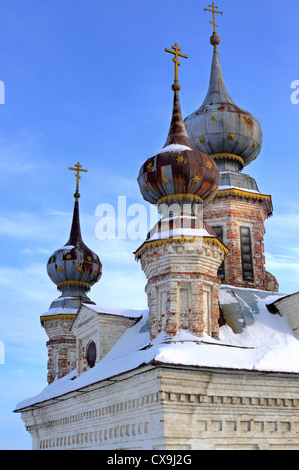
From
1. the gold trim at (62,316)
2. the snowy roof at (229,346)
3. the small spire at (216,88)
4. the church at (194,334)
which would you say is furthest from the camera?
the gold trim at (62,316)

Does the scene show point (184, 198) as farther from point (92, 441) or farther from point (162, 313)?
point (92, 441)

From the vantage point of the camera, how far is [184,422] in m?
11.2

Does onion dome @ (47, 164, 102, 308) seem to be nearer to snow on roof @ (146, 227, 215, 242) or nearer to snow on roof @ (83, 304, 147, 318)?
snow on roof @ (83, 304, 147, 318)

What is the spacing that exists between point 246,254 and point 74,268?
7.41 meters

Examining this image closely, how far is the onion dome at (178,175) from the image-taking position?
13.9 meters

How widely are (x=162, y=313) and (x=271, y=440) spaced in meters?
3.55

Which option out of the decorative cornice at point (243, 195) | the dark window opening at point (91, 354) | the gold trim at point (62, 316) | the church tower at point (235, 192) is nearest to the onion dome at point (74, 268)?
the gold trim at point (62, 316)

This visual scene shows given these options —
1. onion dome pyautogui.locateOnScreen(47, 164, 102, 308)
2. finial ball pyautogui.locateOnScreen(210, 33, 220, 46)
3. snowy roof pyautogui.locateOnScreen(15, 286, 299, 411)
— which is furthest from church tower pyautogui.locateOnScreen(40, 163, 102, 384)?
finial ball pyautogui.locateOnScreen(210, 33, 220, 46)

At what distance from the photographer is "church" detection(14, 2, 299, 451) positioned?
11469mm

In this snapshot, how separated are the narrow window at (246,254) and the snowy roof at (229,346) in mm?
1945

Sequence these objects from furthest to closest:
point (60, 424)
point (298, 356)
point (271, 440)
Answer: point (60, 424) → point (298, 356) → point (271, 440)

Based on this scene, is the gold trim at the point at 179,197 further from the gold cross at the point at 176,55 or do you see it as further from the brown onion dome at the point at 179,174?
the gold cross at the point at 176,55

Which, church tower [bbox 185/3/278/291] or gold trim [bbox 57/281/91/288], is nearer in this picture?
church tower [bbox 185/3/278/291]
